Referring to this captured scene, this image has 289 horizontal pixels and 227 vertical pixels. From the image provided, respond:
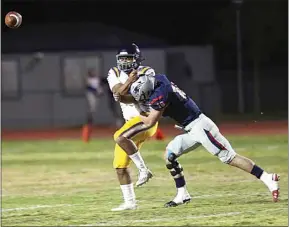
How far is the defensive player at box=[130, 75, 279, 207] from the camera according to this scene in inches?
373

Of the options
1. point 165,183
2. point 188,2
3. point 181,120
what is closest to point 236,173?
point 165,183

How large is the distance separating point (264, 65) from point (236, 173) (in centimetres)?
2700

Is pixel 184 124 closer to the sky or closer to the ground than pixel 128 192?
closer to the sky

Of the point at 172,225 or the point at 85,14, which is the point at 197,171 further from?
the point at 85,14

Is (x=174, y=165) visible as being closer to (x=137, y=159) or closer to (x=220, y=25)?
(x=137, y=159)

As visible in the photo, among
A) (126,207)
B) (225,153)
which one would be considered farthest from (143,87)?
(126,207)

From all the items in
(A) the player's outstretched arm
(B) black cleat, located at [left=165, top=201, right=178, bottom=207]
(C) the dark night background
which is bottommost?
(C) the dark night background

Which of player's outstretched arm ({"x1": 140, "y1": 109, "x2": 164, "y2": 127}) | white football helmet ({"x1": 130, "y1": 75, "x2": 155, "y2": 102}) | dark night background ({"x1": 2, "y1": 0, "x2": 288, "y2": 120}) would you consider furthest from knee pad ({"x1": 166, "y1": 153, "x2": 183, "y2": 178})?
dark night background ({"x1": 2, "y1": 0, "x2": 288, "y2": 120})

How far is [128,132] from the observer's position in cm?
967

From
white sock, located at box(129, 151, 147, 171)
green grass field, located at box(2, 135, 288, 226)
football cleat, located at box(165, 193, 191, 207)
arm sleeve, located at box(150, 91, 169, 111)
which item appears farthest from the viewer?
football cleat, located at box(165, 193, 191, 207)

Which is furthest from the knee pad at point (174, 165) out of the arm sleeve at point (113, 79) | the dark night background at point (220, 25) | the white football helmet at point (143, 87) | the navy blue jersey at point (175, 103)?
the dark night background at point (220, 25)

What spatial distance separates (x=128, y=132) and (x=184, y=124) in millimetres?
719

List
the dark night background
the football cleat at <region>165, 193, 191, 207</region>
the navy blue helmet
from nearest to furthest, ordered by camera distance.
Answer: the navy blue helmet < the football cleat at <region>165, 193, 191, 207</region> < the dark night background

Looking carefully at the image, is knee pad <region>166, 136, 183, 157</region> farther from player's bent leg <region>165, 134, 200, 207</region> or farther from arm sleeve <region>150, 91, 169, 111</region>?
arm sleeve <region>150, 91, 169, 111</region>
